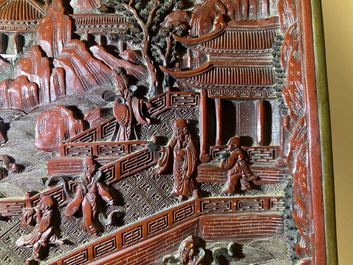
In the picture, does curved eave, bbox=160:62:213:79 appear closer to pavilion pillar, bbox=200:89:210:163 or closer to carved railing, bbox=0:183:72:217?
pavilion pillar, bbox=200:89:210:163

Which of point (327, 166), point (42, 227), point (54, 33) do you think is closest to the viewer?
point (327, 166)

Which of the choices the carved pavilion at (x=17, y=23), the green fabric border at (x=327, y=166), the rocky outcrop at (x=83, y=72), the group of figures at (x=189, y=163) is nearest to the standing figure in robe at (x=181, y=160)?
the group of figures at (x=189, y=163)

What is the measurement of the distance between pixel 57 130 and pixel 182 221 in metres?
0.54

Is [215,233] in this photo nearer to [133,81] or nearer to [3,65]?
A: [133,81]

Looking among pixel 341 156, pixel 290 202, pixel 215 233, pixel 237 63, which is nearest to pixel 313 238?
pixel 290 202

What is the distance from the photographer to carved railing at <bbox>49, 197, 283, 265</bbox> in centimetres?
152

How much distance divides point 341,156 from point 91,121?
1014 millimetres

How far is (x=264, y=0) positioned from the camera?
5.35 feet

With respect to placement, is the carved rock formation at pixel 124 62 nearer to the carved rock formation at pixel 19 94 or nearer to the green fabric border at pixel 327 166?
the carved rock formation at pixel 19 94

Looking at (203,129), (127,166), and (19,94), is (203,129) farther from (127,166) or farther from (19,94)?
(19,94)

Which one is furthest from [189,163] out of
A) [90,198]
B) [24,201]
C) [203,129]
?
[24,201]

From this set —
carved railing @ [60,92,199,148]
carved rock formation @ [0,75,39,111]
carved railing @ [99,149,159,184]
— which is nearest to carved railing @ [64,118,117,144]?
carved railing @ [60,92,199,148]

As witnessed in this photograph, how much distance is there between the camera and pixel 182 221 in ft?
5.07

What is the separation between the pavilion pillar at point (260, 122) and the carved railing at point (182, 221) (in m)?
0.21
